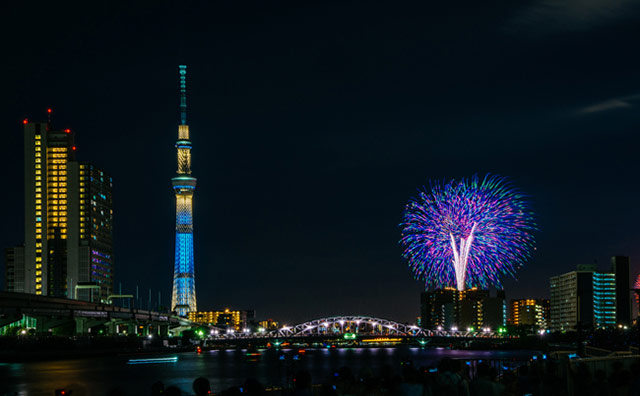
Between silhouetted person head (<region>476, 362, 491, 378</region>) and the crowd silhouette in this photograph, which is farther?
Answer: silhouetted person head (<region>476, 362, 491, 378</region>)

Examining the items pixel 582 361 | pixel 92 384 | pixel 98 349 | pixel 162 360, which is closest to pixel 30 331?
pixel 98 349

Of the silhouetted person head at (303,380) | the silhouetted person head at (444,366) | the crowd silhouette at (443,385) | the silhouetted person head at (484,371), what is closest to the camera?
the silhouetted person head at (303,380)

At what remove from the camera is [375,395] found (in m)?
24.7

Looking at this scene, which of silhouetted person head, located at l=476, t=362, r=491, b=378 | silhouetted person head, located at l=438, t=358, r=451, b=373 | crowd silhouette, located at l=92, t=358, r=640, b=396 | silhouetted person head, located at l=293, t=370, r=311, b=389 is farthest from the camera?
silhouetted person head, located at l=438, t=358, r=451, b=373

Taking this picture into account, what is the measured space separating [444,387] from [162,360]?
152m

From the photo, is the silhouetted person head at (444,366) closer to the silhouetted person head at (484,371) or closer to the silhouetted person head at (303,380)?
the silhouetted person head at (484,371)

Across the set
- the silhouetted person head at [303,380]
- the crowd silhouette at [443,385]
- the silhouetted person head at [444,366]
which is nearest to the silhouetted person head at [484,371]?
the crowd silhouette at [443,385]

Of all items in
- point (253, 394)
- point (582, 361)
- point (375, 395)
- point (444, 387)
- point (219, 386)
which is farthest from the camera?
point (219, 386)

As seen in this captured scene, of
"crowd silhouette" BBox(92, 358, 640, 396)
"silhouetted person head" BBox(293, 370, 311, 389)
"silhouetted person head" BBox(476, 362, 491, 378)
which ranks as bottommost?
"crowd silhouette" BBox(92, 358, 640, 396)

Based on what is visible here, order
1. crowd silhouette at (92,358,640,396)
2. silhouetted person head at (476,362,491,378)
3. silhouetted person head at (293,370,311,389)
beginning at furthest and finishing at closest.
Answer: silhouetted person head at (476,362,491,378), crowd silhouette at (92,358,640,396), silhouetted person head at (293,370,311,389)

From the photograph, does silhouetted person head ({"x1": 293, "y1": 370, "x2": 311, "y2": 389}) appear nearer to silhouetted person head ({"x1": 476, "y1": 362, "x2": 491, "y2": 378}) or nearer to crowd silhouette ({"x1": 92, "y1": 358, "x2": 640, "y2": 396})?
crowd silhouette ({"x1": 92, "y1": 358, "x2": 640, "y2": 396})

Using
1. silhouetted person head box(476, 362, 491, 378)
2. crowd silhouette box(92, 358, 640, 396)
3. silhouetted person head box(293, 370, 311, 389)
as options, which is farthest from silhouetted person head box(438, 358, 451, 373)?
silhouetted person head box(293, 370, 311, 389)

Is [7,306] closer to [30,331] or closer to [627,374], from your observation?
[30,331]

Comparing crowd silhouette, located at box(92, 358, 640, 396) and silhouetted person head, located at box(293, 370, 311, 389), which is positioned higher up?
silhouetted person head, located at box(293, 370, 311, 389)
